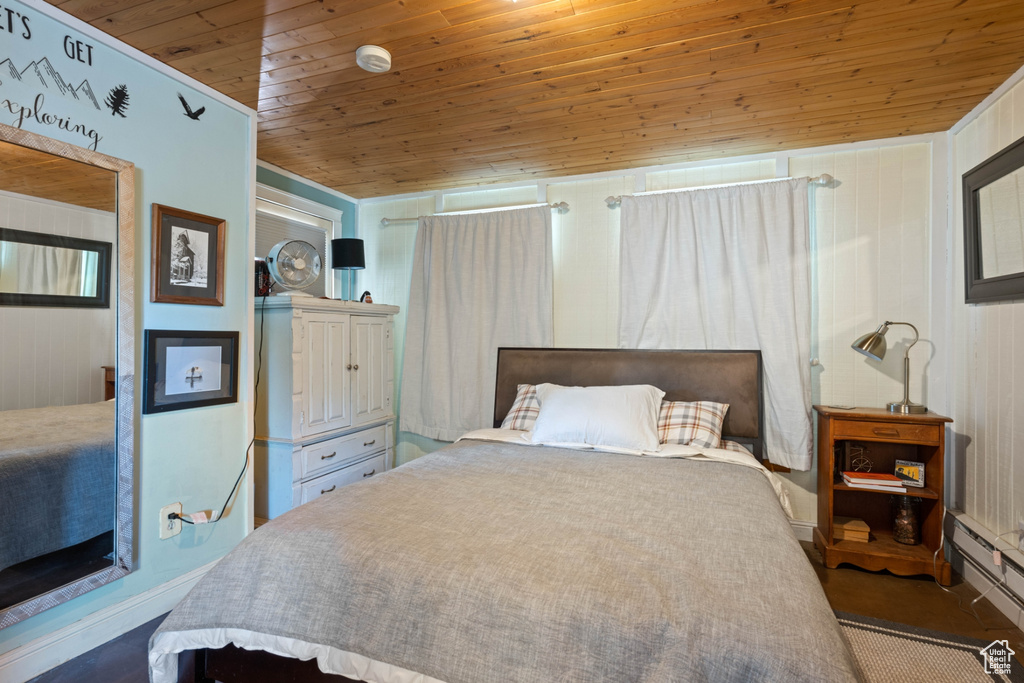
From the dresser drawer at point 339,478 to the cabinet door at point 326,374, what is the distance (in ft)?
0.94

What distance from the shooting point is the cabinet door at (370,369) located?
3.44m

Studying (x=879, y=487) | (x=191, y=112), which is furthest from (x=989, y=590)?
(x=191, y=112)

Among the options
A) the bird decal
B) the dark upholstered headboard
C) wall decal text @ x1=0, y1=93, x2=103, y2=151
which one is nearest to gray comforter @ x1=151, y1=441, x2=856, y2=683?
Answer: the dark upholstered headboard

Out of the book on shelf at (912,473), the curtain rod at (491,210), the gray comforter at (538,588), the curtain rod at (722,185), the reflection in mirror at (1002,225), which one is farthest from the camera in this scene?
the curtain rod at (491,210)

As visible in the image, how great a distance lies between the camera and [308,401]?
9.91ft

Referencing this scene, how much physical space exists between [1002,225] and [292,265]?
11.7 feet

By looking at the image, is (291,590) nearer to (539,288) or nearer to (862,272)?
(539,288)

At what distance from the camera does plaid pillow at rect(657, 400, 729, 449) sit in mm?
2715

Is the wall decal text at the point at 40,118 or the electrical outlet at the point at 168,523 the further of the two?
the electrical outlet at the point at 168,523

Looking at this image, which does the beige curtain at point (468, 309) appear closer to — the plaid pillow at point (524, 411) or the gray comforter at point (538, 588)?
the plaid pillow at point (524, 411)

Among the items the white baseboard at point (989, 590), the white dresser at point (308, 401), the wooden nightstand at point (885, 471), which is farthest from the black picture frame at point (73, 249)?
the white baseboard at point (989, 590)

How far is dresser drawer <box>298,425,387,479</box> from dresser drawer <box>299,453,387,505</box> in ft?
0.16

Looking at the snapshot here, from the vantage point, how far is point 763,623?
109cm

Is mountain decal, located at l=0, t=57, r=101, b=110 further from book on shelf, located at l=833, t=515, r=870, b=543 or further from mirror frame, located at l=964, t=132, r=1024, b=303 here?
book on shelf, located at l=833, t=515, r=870, b=543
